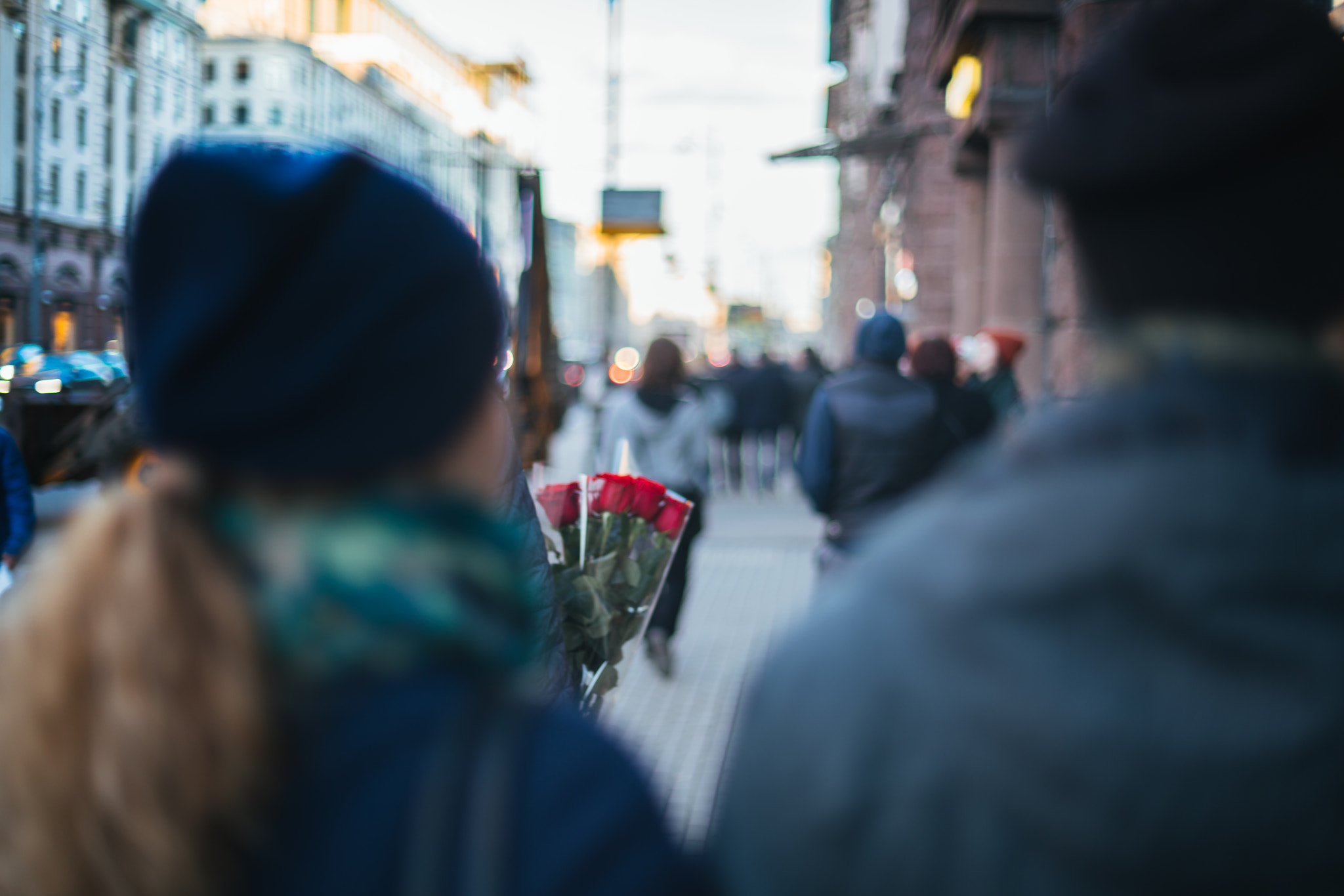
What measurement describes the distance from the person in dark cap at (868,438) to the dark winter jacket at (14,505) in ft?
11.4

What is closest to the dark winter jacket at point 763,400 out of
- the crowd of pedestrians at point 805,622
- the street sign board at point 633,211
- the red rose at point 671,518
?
the street sign board at point 633,211

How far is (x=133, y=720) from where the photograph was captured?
914 mm

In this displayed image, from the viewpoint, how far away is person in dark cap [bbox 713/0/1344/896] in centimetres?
89

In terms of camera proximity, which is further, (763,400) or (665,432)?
(763,400)

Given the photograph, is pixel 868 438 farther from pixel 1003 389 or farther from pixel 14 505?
pixel 14 505

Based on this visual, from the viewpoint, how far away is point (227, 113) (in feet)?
40.9

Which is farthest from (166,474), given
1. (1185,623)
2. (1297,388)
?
(1297,388)

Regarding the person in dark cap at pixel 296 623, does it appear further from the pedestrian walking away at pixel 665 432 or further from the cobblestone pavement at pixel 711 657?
the pedestrian walking away at pixel 665 432

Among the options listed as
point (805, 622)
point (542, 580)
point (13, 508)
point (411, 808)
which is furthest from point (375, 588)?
point (13, 508)

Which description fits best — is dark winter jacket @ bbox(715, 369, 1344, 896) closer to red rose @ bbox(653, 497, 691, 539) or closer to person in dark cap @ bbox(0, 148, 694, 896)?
person in dark cap @ bbox(0, 148, 694, 896)

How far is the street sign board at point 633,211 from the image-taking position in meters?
15.1

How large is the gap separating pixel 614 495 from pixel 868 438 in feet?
8.22

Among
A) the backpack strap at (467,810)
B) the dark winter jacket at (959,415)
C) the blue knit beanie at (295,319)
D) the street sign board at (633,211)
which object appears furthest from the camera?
the street sign board at (633,211)

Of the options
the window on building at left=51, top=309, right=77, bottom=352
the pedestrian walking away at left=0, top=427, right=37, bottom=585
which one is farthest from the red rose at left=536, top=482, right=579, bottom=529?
the window on building at left=51, top=309, right=77, bottom=352
